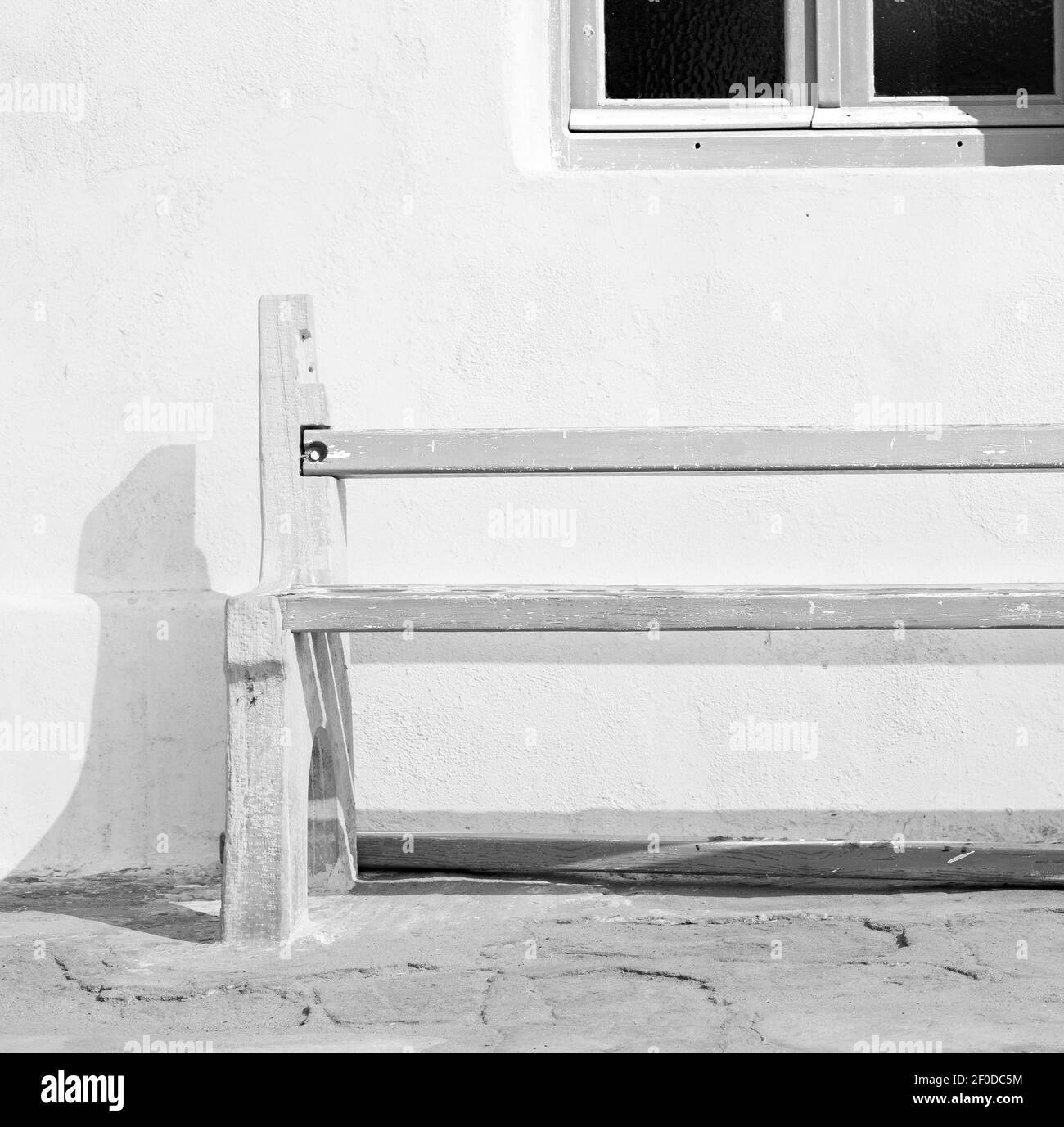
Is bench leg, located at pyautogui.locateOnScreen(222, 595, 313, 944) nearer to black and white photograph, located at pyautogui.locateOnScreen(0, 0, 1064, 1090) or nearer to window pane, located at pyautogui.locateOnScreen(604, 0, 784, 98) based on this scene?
black and white photograph, located at pyautogui.locateOnScreen(0, 0, 1064, 1090)

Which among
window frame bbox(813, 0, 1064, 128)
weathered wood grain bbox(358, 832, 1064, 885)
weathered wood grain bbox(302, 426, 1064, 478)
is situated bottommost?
weathered wood grain bbox(358, 832, 1064, 885)

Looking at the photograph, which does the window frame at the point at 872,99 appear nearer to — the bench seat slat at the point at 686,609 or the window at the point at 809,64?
the window at the point at 809,64

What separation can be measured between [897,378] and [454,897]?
1.34 m

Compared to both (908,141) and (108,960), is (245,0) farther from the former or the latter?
(108,960)

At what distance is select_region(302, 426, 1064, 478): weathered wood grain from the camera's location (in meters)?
2.05

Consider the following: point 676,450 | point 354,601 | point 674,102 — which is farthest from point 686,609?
point 674,102

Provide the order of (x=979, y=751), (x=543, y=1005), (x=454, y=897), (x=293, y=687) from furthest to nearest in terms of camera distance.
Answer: (x=979, y=751)
(x=454, y=897)
(x=293, y=687)
(x=543, y=1005)

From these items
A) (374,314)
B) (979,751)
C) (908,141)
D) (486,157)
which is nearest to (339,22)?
(486,157)

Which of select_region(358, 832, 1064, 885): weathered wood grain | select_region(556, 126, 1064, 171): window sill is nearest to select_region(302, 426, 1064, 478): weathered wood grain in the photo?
select_region(358, 832, 1064, 885): weathered wood grain

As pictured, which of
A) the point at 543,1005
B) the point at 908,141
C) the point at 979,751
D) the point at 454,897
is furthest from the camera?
the point at 908,141

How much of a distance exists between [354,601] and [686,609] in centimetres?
50

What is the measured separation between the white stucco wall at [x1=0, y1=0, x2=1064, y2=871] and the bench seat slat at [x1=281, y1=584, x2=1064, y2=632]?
66cm

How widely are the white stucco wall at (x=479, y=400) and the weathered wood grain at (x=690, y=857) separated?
6 cm

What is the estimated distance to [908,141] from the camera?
2783 millimetres
